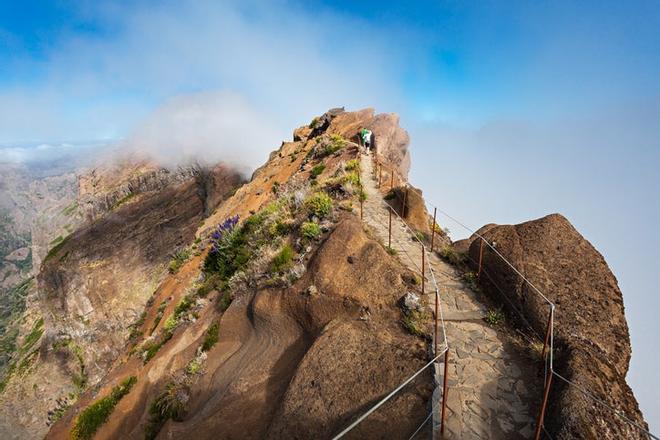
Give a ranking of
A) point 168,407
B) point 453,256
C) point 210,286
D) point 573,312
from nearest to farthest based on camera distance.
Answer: point 573,312
point 168,407
point 453,256
point 210,286

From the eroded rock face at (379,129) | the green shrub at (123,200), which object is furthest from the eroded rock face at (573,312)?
the green shrub at (123,200)

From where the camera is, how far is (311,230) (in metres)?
11.8

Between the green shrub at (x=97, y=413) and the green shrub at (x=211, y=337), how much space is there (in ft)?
12.4

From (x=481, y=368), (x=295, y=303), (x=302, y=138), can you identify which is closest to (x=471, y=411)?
(x=481, y=368)

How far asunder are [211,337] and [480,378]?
326 inches

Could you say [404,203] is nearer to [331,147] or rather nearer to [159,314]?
[331,147]

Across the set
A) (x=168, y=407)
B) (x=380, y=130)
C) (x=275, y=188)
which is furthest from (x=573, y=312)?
(x=380, y=130)

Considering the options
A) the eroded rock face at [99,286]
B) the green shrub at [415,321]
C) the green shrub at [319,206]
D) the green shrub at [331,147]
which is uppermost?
the green shrub at [331,147]

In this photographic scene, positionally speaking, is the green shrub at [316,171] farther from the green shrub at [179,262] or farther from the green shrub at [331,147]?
the green shrub at [179,262]

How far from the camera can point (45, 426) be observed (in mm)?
52656

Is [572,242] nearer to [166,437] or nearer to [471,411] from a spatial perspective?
[471,411]

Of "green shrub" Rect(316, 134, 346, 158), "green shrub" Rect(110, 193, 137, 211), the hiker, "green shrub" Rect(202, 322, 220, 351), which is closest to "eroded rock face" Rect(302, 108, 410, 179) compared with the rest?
the hiker

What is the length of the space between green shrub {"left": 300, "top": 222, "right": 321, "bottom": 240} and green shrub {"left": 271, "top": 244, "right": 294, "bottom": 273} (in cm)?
78

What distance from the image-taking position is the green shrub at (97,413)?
11469mm
